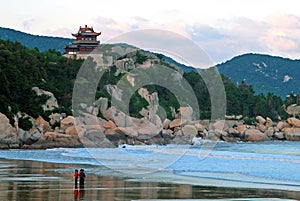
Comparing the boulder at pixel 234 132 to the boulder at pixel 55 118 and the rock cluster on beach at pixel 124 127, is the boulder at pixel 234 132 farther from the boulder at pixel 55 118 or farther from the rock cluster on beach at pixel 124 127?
the boulder at pixel 55 118

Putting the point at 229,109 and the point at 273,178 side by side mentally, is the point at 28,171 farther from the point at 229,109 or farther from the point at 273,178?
the point at 229,109

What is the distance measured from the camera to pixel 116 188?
25203mm

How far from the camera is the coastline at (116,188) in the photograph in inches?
892

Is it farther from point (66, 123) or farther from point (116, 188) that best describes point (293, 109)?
point (116, 188)

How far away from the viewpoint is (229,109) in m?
111

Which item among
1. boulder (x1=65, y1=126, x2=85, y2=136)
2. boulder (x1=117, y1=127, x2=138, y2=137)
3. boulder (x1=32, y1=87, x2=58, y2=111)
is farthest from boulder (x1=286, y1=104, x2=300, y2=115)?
boulder (x1=65, y1=126, x2=85, y2=136)

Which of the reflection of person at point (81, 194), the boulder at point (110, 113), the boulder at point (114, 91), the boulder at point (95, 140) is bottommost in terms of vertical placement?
the reflection of person at point (81, 194)

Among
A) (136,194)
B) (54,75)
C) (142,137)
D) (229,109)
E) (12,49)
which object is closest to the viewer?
(136,194)

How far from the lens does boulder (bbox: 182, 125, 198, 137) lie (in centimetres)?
8056

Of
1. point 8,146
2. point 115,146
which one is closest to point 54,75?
point 115,146

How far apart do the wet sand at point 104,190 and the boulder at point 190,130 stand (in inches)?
2002

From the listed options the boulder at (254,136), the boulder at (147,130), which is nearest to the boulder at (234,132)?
the boulder at (254,136)

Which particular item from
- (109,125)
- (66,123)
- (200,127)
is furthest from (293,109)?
(66,123)

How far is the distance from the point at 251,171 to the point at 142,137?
3573cm
